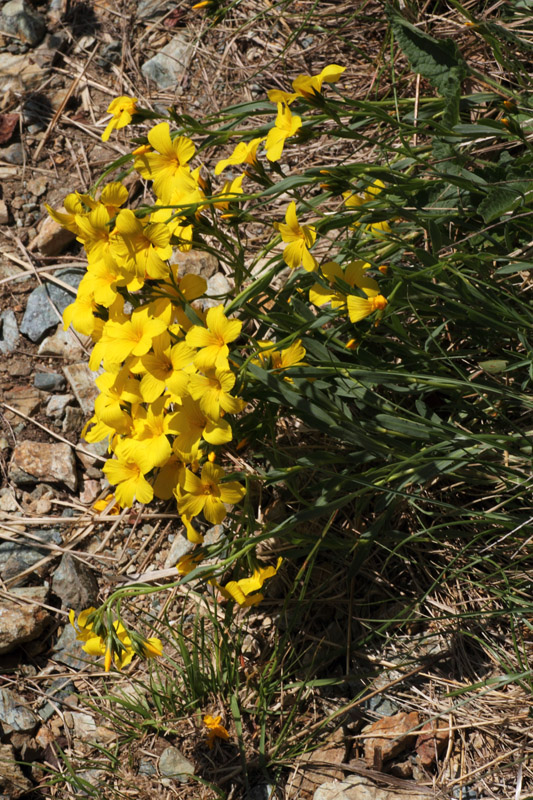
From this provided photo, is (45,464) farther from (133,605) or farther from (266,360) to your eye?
(266,360)

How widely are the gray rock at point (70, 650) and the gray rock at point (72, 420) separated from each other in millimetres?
783

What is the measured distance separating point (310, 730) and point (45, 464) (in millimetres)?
1404

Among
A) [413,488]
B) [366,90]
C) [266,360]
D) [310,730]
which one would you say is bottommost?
[310,730]

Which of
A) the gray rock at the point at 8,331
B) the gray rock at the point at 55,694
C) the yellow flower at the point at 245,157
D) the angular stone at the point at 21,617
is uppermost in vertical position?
the yellow flower at the point at 245,157

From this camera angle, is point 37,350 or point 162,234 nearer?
point 162,234

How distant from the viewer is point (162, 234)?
183cm

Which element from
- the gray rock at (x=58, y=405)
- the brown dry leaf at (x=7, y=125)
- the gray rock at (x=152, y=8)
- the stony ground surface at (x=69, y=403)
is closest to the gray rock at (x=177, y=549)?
the stony ground surface at (x=69, y=403)

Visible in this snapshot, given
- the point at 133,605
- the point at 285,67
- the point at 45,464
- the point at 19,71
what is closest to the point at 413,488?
the point at 133,605

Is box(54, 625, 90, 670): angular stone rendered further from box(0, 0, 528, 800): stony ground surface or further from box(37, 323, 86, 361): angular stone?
box(37, 323, 86, 361): angular stone

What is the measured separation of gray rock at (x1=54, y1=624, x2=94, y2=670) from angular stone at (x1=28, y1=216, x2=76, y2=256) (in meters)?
1.64

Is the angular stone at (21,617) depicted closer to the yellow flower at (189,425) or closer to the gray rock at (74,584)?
the gray rock at (74,584)

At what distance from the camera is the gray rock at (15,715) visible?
7.88 feet

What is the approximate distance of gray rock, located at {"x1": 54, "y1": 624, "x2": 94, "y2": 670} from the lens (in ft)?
8.37

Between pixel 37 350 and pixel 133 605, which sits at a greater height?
pixel 37 350
